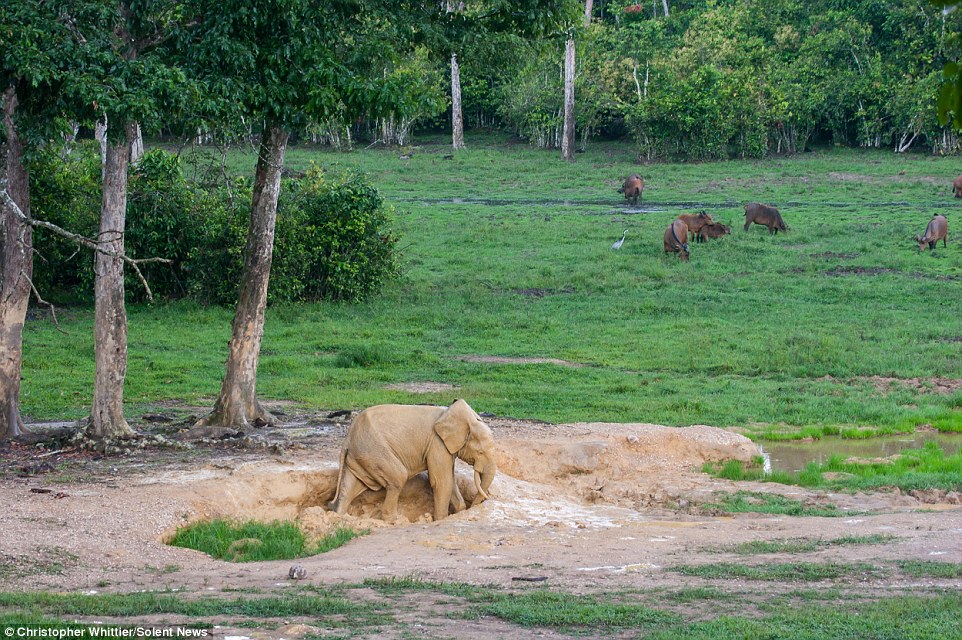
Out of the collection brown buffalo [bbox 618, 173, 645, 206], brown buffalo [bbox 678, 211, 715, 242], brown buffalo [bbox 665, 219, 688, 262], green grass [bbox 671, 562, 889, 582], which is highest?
brown buffalo [bbox 618, 173, 645, 206]

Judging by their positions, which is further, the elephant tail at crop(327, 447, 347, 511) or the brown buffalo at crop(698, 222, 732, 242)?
the brown buffalo at crop(698, 222, 732, 242)

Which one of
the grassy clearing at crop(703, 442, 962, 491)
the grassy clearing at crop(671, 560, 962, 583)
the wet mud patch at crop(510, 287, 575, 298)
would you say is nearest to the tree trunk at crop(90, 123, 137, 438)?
the grassy clearing at crop(703, 442, 962, 491)

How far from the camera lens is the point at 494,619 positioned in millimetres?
7082

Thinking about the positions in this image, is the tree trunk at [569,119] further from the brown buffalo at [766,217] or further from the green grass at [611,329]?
the brown buffalo at [766,217]

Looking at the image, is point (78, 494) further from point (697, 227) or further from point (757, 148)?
point (757, 148)

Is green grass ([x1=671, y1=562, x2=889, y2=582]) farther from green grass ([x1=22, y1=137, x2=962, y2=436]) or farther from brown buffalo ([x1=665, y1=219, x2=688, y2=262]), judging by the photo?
brown buffalo ([x1=665, y1=219, x2=688, y2=262])

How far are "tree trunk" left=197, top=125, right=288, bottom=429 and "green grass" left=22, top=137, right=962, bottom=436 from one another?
225 cm

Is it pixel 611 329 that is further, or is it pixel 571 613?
pixel 611 329

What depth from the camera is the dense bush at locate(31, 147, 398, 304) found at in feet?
73.2

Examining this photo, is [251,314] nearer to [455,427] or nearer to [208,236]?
[455,427]

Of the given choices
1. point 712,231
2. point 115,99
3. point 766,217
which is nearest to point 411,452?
point 115,99

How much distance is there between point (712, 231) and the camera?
30.8 m

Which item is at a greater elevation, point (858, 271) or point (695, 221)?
point (695, 221)

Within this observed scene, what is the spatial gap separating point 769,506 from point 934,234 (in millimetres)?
19190
